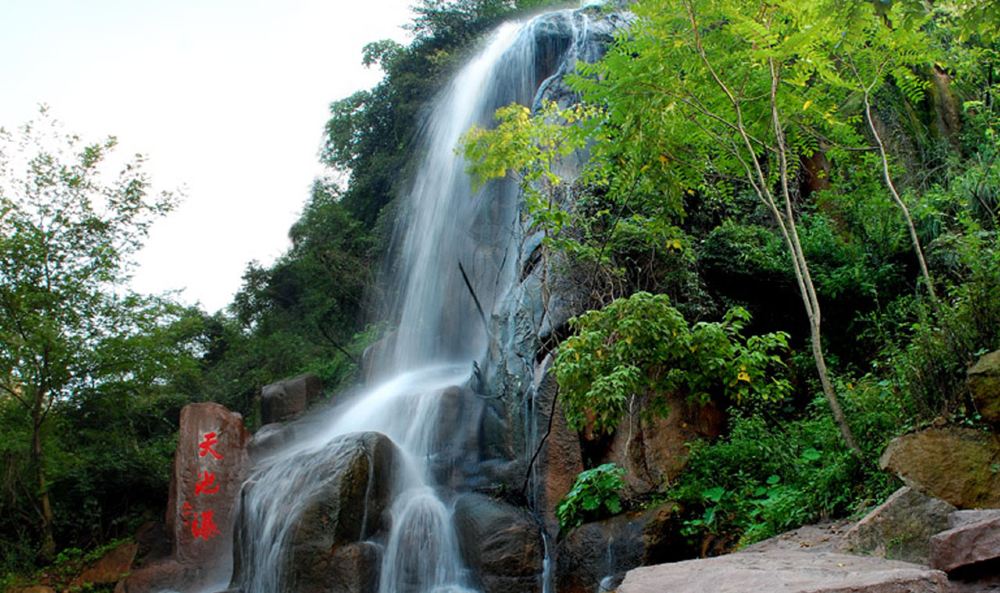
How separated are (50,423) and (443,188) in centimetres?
842

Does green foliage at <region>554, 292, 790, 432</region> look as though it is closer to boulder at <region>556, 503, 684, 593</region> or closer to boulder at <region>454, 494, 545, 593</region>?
boulder at <region>556, 503, 684, 593</region>

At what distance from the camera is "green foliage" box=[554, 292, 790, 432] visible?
5.83 meters

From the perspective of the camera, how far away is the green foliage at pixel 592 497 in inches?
252

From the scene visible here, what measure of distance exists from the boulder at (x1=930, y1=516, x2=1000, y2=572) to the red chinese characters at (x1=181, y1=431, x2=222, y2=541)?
34.4ft

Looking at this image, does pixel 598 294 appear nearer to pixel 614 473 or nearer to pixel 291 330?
pixel 614 473

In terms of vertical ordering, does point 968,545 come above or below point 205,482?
above

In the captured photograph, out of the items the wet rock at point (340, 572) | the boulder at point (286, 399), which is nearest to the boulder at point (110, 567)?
the boulder at point (286, 399)

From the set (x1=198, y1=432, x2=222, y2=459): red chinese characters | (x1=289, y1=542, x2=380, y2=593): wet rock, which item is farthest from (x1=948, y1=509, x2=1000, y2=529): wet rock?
(x1=198, y1=432, x2=222, y2=459): red chinese characters

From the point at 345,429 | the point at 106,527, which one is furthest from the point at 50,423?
the point at 345,429

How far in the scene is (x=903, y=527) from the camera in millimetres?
3398

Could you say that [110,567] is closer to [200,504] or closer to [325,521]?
[200,504]

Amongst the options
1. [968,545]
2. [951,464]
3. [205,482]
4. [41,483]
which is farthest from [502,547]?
[41,483]

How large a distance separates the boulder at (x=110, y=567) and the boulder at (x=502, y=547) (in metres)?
6.38

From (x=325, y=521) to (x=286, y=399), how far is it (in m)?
6.46
